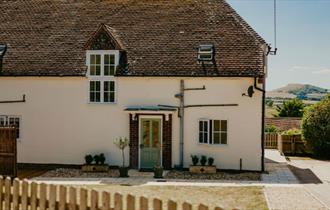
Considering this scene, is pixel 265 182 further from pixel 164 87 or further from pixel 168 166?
pixel 164 87

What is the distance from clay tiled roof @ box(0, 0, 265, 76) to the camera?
23969 millimetres

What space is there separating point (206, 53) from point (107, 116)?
232 inches

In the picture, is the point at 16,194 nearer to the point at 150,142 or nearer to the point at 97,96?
the point at 150,142

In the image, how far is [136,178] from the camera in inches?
844

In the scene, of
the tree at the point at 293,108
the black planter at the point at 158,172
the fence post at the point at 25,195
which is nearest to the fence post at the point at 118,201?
the fence post at the point at 25,195

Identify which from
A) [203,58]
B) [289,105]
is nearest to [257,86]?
[203,58]

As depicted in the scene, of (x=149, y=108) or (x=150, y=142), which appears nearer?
(x=149, y=108)

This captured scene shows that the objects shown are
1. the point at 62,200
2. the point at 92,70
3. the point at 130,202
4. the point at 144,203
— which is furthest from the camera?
the point at 92,70

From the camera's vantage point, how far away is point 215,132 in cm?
2353

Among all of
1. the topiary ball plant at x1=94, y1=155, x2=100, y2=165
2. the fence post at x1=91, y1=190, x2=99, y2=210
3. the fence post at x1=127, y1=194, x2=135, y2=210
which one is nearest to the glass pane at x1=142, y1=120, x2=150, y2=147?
the topiary ball plant at x1=94, y1=155, x2=100, y2=165

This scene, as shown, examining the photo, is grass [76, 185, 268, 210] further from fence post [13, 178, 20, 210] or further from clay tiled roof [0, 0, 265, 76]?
clay tiled roof [0, 0, 265, 76]

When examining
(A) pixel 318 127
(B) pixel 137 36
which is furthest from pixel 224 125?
(A) pixel 318 127

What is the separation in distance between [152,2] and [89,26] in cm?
396

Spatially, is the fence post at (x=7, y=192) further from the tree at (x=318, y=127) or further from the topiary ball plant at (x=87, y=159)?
the tree at (x=318, y=127)
